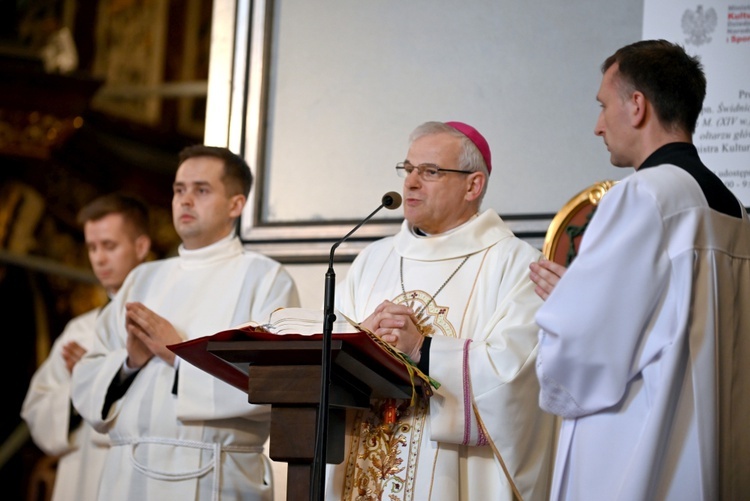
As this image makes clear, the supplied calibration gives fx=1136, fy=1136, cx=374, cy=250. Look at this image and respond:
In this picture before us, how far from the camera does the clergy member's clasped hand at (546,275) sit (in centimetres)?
371

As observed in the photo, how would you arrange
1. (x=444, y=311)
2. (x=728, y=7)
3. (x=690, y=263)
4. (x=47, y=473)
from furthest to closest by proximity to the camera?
1. (x=47, y=473)
2. (x=728, y=7)
3. (x=444, y=311)
4. (x=690, y=263)

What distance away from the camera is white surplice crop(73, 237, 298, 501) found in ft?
16.6

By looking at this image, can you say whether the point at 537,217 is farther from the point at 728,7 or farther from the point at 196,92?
the point at 196,92

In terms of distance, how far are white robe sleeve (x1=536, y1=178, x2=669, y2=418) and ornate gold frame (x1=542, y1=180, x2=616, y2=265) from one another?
2629 millimetres

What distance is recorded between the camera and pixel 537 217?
6.37 m

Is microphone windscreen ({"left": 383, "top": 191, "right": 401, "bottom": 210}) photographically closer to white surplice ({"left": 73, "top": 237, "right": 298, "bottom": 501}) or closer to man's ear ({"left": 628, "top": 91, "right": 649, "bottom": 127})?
man's ear ({"left": 628, "top": 91, "right": 649, "bottom": 127})

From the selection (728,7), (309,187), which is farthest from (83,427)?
(728,7)

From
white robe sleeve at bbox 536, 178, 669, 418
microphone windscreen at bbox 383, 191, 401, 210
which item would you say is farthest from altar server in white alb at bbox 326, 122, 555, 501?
white robe sleeve at bbox 536, 178, 669, 418

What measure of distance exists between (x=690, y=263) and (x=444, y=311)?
Result: 1.51 m

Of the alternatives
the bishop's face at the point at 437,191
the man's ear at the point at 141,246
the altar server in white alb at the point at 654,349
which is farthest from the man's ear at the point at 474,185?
the man's ear at the point at 141,246

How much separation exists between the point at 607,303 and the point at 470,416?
113 centimetres

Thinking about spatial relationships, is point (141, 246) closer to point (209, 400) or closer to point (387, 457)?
point (209, 400)

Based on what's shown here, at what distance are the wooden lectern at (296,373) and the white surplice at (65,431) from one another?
254 cm

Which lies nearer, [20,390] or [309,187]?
[309,187]
